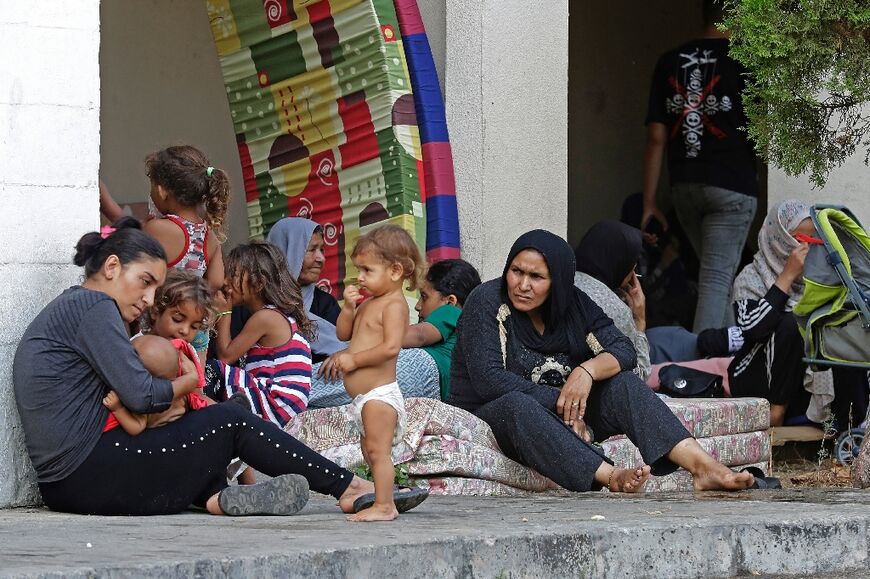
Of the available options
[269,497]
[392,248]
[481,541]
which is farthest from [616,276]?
[481,541]

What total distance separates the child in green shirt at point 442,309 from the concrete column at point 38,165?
1857 mm

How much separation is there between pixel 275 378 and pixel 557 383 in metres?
1.13

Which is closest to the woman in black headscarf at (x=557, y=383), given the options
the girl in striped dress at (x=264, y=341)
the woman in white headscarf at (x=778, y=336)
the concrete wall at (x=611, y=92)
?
the girl in striped dress at (x=264, y=341)

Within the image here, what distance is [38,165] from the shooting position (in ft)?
16.4

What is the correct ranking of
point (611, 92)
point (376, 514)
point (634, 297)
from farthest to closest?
point (611, 92) < point (634, 297) < point (376, 514)

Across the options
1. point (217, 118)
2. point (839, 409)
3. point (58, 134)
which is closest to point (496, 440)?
point (58, 134)

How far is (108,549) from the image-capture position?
367cm

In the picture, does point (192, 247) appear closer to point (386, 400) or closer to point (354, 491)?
point (354, 491)

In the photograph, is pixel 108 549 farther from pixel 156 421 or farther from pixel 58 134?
pixel 58 134

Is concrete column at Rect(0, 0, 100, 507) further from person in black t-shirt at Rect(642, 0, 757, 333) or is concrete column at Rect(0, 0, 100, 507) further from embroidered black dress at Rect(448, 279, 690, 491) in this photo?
person in black t-shirt at Rect(642, 0, 757, 333)

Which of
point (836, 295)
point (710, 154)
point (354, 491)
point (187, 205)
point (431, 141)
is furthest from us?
point (710, 154)

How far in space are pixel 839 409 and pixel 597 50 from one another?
13.4 ft

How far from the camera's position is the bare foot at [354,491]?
15.9 ft

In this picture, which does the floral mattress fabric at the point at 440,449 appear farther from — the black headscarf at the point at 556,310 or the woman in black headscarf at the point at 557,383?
the black headscarf at the point at 556,310
